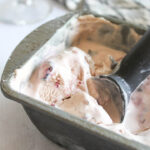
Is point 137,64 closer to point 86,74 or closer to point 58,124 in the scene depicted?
point 86,74

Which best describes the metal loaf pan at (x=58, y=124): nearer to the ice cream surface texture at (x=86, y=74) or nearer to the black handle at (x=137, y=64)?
the ice cream surface texture at (x=86, y=74)

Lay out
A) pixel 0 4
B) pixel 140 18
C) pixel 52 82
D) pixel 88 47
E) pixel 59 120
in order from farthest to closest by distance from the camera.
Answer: pixel 0 4 < pixel 140 18 < pixel 88 47 < pixel 52 82 < pixel 59 120

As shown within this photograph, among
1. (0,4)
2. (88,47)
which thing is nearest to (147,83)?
(88,47)

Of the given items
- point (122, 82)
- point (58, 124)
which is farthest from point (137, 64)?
point (58, 124)

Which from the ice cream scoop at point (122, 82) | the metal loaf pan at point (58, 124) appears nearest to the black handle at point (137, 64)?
the ice cream scoop at point (122, 82)

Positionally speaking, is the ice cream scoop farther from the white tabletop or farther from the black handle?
the white tabletop

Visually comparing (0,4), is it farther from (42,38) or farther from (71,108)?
(71,108)
